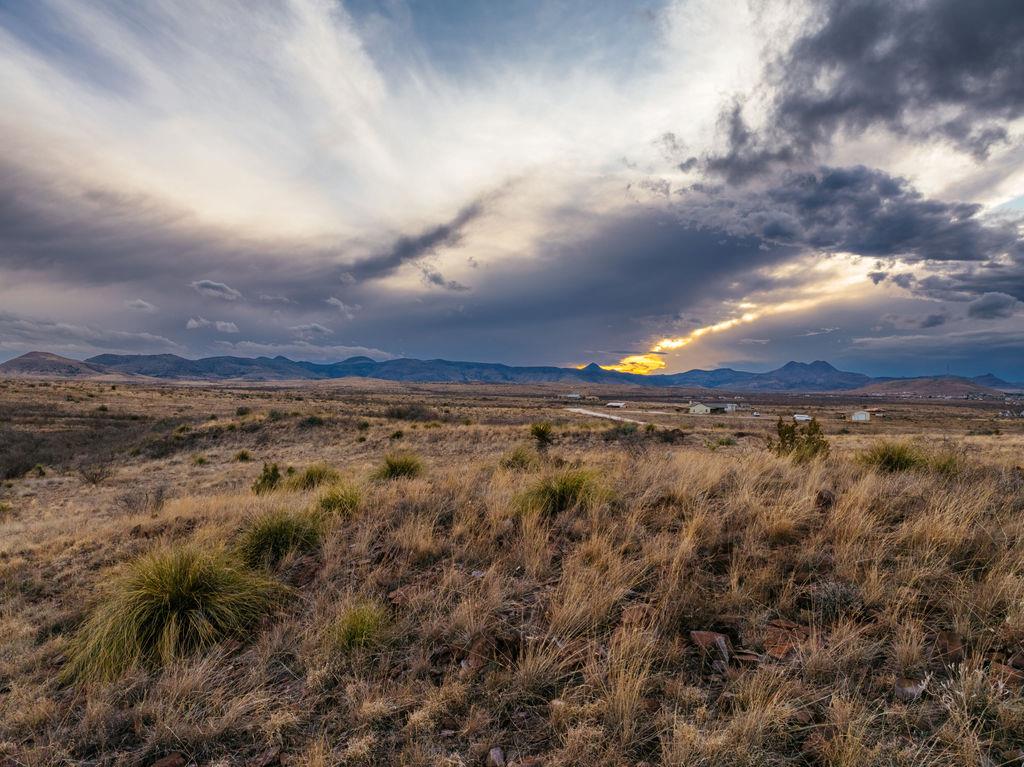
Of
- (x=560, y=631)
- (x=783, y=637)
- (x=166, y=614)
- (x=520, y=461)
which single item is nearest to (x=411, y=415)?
(x=520, y=461)

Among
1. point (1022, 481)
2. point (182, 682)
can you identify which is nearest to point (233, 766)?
point (182, 682)

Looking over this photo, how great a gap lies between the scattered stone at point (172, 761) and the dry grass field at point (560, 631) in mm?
40

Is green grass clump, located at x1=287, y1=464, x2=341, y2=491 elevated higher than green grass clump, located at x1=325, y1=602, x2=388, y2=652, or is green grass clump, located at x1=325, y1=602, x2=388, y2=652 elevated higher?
green grass clump, located at x1=325, y1=602, x2=388, y2=652

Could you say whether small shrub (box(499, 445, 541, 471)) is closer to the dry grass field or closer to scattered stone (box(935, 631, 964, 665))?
the dry grass field

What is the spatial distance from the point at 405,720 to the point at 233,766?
3.81ft

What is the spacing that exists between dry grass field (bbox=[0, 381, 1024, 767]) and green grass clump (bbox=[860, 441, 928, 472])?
69cm

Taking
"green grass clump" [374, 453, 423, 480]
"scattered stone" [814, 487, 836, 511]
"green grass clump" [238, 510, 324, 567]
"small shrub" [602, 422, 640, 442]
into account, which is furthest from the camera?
"small shrub" [602, 422, 640, 442]

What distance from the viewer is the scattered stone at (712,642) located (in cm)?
379

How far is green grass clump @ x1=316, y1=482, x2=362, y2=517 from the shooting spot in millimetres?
7930

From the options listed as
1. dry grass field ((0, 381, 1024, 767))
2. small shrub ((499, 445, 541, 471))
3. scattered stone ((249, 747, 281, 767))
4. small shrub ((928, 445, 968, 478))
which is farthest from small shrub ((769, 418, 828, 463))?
scattered stone ((249, 747, 281, 767))

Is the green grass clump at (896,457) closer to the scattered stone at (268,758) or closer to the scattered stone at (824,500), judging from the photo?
the scattered stone at (824,500)

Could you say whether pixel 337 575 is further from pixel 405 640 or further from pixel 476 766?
pixel 476 766

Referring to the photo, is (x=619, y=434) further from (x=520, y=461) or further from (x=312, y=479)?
(x=312, y=479)

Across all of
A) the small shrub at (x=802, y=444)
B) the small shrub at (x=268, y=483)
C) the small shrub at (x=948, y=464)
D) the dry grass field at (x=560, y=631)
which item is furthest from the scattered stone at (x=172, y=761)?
the small shrub at (x=268, y=483)
